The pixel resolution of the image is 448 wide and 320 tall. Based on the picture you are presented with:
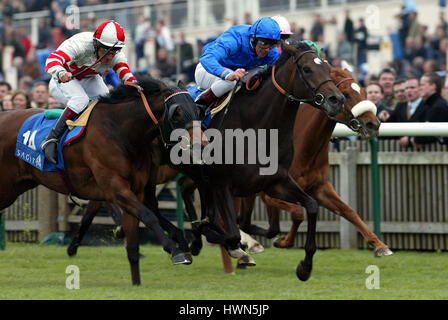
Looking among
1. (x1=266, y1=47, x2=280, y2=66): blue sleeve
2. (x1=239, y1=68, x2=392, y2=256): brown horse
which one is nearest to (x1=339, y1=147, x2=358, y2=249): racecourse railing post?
(x1=239, y1=68, x2=392, y2=256): brown horse

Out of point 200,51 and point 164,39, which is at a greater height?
point 164,39

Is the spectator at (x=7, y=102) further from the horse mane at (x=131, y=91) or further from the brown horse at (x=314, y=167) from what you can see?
the brown horse at (x=314, y=167)

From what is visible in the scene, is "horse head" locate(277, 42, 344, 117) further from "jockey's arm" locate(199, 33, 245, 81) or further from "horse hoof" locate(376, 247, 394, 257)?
"horse hoof" locate(376, 247, 394, 257)

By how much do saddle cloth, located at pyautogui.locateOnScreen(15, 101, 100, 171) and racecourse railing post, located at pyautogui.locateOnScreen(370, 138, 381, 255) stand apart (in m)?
3.25

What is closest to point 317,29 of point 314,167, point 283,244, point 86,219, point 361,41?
point 361,41

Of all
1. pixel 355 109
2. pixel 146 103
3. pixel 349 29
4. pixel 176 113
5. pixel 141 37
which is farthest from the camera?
pixel 141 37

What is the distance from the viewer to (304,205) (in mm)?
6648

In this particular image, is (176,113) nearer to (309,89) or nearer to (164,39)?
(309,89)

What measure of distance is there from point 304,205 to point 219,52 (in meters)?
1.38

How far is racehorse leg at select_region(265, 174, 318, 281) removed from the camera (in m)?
6.62

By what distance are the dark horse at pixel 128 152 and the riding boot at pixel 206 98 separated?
637 mm

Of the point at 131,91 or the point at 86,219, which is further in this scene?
the point at 86,219

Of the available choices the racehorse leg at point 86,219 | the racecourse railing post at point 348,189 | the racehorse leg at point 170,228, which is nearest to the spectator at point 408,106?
the racecourse railing post at point 348,189

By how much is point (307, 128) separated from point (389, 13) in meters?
10.7
